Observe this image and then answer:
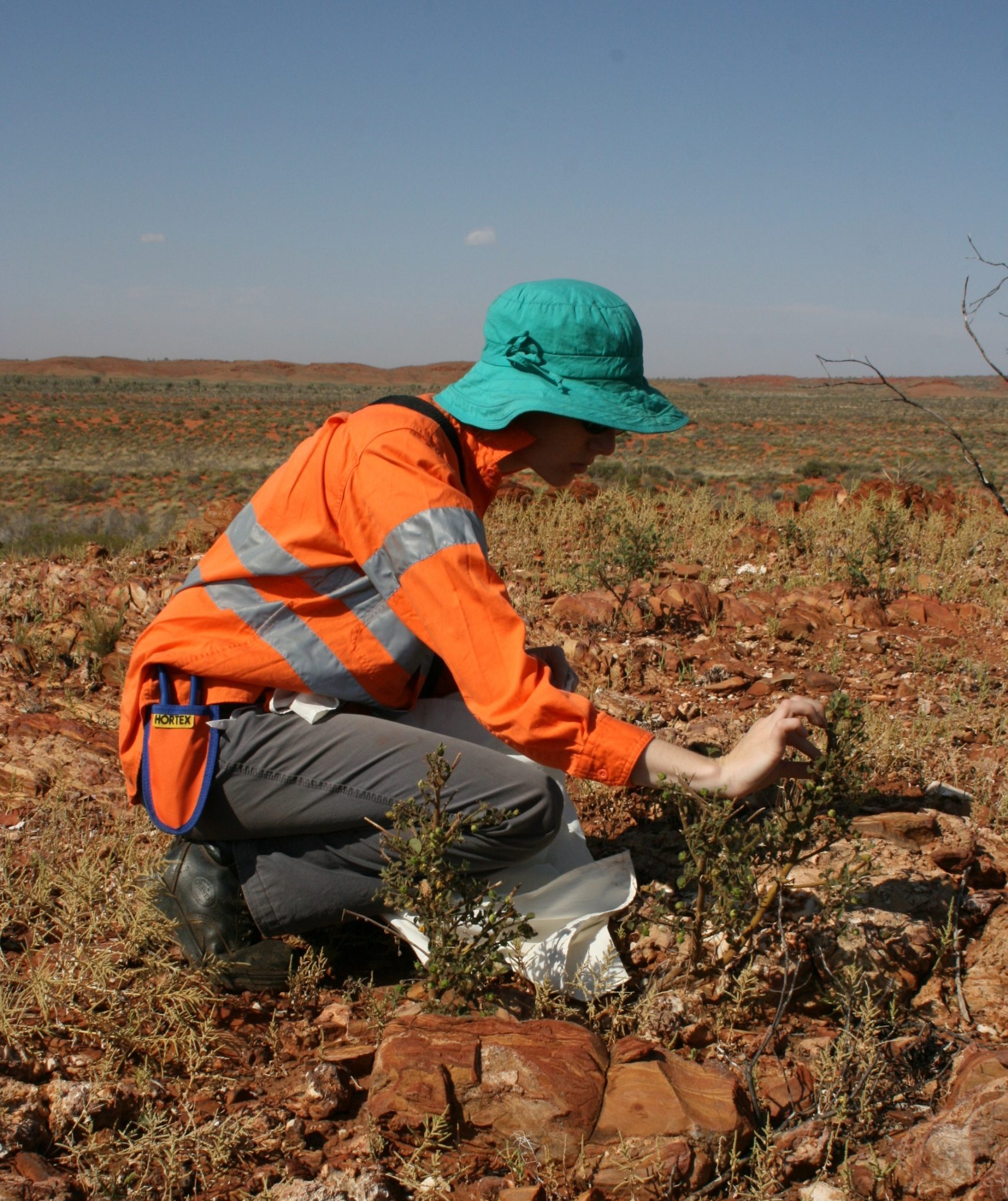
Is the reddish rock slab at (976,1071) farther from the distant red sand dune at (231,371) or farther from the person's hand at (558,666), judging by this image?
the distant red sand dune at (231,371)

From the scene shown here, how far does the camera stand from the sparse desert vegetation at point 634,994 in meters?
1.53

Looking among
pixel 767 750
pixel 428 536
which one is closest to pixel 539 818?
pixel 767 750

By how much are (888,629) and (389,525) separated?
2.88m

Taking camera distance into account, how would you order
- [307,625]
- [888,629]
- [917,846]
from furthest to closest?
[888,629] → [917,846] → [307,625]

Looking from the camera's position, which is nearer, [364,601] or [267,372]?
[364,601]

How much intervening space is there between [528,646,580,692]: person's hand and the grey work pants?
0.31 m

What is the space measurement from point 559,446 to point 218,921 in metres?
1.18

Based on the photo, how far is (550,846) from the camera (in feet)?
7.19

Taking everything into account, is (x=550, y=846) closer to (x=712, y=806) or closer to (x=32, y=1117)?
(x=712, y=806)

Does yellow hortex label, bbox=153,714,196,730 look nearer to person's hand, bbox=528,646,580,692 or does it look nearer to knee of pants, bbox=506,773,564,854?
knee of pants, bbox=506,773,564,854

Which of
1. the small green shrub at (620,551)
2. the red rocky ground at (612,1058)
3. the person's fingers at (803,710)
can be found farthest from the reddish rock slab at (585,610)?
the person's fingers at (803,710)

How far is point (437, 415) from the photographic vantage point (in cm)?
193

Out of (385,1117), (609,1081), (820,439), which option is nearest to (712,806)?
(609,1081)

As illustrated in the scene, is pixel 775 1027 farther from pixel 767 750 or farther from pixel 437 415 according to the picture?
pixel 437 415
